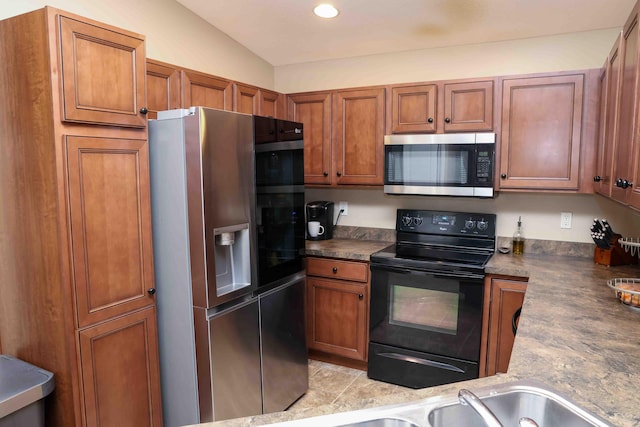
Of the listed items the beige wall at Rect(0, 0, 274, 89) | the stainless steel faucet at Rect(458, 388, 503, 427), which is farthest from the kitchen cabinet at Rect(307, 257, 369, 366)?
the stainless steel faucet at Rect(458, 388, 503, 427)

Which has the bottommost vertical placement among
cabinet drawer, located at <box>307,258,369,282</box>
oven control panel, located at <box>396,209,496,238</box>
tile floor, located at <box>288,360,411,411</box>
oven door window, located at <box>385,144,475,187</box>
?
tile floor, located at <box>288,360,411,411</box>

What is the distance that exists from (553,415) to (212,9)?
291cm

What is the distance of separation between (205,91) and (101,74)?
0.93 meters

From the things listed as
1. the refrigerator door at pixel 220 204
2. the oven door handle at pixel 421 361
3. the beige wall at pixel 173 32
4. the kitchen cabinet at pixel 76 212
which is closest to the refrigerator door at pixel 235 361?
the refrigerator door at pixel 220 204

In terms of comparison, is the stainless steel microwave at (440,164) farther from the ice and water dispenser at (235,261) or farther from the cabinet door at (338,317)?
the ice and water dispenser at (235,261)

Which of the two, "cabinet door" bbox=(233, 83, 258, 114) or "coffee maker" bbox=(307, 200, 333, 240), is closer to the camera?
"cabinet door" bbox=(233, 83, 258, 114)

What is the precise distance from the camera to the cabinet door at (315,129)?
3.19 meters

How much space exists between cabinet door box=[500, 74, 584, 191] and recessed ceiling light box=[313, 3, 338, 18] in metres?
1.18

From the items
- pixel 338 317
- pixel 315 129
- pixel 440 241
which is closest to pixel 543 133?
pixel 440 241

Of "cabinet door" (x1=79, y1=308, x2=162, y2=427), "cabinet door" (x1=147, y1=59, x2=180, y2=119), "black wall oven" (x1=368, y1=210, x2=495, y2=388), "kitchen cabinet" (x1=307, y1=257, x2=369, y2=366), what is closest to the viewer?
"cabinet door" (x1=79, y1=308, x2=162, y2=427)

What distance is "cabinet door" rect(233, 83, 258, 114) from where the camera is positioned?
2.85 metres

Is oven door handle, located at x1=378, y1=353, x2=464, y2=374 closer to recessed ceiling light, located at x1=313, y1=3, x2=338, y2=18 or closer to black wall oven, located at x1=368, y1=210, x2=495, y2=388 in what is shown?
black wall oven, located at x1=368, y1=210, x2=495, y2=388

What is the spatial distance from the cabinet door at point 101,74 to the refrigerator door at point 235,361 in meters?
1.02

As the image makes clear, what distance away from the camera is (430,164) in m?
2.84
